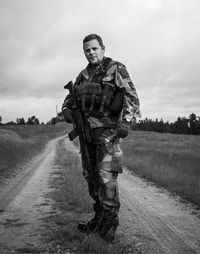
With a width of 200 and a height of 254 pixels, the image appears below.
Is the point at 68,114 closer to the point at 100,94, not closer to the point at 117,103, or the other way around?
the point at 100,94

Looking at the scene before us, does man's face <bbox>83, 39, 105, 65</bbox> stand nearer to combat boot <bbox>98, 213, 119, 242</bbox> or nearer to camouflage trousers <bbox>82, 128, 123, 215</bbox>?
camouflage trousers <bbox>82, 128, 123, 215</bbox>

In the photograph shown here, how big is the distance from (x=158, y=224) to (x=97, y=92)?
2236mm

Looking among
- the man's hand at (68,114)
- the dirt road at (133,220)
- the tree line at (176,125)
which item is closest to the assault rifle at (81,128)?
the man's hand at (68,114)

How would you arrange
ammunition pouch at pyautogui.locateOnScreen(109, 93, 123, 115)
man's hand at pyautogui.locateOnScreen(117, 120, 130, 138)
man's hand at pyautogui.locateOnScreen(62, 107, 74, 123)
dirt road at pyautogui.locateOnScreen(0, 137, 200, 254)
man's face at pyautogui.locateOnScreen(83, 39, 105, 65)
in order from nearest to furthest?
dirt road at pyautogui.locateOnScreen(0, 137, 200, 254)
man's hand at pyautogui.locateOnScreen(117, 120, 130, 138)
ammunition pouch at pyautogui.locateOnScreen(109, 93, 123, 115)
man's face at pyautogui.locateOnScreen(83, 39, 105, 65)
man's hand at pyautogui.locateOnScreen(62, 107, 74, 123)

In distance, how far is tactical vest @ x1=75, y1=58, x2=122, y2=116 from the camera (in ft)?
13.7

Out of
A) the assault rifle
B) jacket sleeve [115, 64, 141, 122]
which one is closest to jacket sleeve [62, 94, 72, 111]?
the assault rifle

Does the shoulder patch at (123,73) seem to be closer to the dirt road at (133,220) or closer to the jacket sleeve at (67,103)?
the jacket sleeve at (67,103)

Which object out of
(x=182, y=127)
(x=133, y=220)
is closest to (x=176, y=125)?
(x=182, y=127)

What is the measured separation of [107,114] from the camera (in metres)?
4.25

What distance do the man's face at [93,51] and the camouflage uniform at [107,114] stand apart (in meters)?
0.09

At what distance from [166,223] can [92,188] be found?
1380mm

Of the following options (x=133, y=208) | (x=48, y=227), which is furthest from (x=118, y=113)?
(x=133, y=208)

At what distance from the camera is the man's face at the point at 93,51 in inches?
168

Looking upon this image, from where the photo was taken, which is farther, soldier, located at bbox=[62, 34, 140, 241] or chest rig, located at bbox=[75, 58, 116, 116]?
chest rig, located at bbox=[75, 58, 116, 116]
